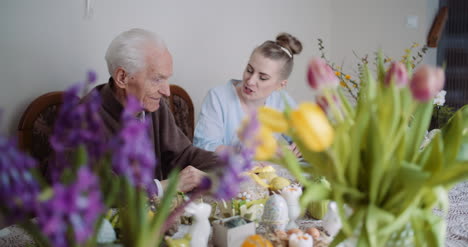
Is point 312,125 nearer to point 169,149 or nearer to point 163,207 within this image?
point 163,207

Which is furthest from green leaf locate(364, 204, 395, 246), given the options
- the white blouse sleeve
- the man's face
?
the white blouse sleeve

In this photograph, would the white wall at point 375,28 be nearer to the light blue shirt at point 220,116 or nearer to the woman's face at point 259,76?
the woman's face at point 259,76

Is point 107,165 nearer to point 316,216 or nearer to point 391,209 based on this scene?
point 391,209

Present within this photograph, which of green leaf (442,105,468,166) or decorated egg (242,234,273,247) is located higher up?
green leaf (442,105,468,166)

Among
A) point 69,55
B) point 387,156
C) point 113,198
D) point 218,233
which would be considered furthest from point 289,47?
point 113,198

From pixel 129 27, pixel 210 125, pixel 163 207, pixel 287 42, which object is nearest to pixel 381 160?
pixel 163 207

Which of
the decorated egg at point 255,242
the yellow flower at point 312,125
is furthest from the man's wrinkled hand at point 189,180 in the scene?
the yellow flower at point 312,125

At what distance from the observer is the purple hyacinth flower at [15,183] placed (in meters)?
0.44

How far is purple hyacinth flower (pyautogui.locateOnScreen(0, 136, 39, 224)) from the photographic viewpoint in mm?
435

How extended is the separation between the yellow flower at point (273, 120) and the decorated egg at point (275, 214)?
1.35ft

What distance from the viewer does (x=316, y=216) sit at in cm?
110

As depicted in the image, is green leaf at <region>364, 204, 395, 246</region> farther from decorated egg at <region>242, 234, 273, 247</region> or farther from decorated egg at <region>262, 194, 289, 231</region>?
decorated egg at <region>262, 194, 289, 231</region>

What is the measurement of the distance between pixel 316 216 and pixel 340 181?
1.62ft

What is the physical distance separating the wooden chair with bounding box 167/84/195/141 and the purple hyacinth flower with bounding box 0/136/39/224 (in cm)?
204
